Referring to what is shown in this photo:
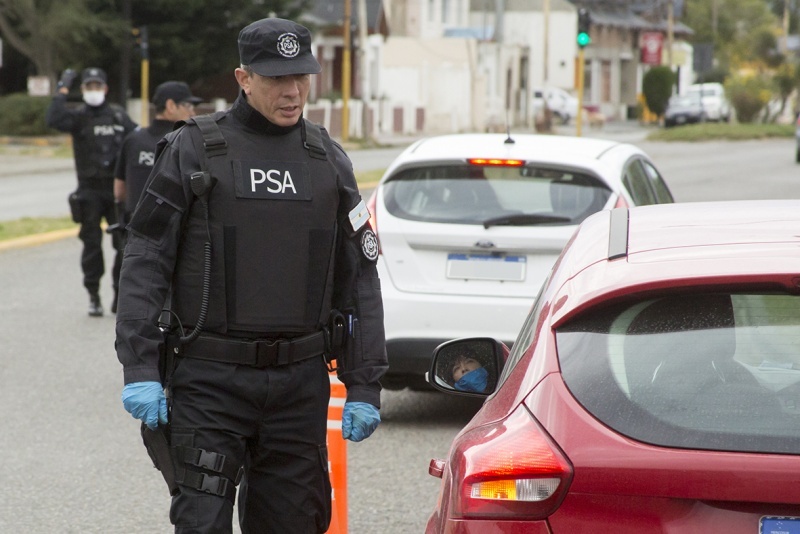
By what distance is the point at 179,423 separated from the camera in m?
3.78

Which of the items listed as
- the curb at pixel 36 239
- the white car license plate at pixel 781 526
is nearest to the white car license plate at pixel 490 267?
the white car license plate at pixel 781 526

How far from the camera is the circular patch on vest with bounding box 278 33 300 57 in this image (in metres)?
3.85

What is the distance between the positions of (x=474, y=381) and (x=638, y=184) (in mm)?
4516

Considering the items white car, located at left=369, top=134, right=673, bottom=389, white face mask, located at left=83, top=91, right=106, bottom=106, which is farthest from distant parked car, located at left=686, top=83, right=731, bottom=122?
white car, located at left=369, top=134, right=673, bottom=389

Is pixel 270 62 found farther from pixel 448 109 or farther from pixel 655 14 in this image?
pixel 655 14

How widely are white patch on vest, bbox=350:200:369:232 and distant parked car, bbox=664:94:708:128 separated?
57.5m

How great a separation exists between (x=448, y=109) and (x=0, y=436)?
47.7 m

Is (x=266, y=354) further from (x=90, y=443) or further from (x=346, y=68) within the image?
(x=346, y=68)

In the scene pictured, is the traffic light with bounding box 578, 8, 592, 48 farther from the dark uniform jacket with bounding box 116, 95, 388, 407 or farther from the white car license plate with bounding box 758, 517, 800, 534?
the white car license plate with bounding box 758, 517, 800, 534

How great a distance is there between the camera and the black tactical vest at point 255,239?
12.5ft

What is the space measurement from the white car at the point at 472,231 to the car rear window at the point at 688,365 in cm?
422

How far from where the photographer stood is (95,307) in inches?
442

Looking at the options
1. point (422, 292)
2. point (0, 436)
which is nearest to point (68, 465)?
point (0, 436)

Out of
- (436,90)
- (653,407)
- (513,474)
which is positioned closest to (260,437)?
(513,474)
